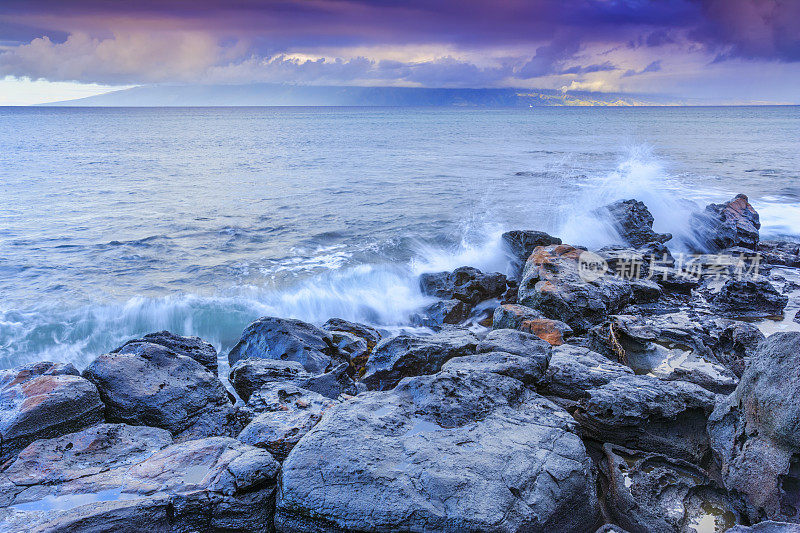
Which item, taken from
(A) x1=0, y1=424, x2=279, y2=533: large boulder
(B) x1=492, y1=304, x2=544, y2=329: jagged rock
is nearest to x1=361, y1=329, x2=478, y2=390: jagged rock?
(B) x1=492, y1=304, x2=544, y2=329: jagged rock

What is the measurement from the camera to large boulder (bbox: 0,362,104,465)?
163 inches

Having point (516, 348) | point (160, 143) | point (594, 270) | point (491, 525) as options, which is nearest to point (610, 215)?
point (594, 270)

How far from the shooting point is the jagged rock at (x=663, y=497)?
360cm

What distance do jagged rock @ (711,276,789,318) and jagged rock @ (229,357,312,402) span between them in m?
7.23

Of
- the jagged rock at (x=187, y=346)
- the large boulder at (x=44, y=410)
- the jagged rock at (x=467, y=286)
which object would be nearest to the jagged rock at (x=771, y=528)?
the large boulder at (x=44, y=410)

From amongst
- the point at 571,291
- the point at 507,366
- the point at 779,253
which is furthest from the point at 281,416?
the point at 779,253

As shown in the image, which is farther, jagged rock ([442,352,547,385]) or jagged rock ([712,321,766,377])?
jagged rock ([712,321,766,377])

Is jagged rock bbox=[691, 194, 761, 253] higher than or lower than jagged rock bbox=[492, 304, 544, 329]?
higher

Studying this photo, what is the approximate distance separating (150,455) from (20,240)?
14.5 metres

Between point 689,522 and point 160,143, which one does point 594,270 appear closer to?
point 689,522

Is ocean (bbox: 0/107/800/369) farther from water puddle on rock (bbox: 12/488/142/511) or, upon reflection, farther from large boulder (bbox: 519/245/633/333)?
water puddle on rock (bbox: 12/488/142/511)

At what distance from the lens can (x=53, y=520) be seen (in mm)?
3057

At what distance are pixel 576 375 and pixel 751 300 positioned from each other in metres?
5.27

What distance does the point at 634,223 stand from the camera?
12.9m
